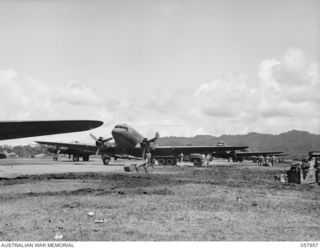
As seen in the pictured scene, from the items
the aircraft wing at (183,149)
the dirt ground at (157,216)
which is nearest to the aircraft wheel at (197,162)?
the aircraft wing at (183,149)

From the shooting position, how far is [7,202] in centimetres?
1025

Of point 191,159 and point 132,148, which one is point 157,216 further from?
point 191,159

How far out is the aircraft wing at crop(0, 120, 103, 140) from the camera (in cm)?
1644

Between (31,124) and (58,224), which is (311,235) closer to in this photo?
(58,224)

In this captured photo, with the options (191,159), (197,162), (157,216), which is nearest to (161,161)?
(191,159)

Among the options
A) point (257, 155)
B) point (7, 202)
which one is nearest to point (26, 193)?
point (7, 202)

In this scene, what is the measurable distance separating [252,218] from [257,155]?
7349 centimetres

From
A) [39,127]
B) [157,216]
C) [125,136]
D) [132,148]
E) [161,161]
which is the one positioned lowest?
[157,216]

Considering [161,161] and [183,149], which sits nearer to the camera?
[183,149]

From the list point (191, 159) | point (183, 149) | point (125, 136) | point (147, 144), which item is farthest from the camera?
point (183, 149)

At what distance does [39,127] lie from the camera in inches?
688

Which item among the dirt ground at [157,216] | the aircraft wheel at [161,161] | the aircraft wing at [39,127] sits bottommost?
the dirt ground at [157,216]

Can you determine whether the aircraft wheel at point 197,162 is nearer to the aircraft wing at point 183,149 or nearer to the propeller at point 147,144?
the aircraft wing at point 183,149

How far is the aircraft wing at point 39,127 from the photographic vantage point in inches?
647
